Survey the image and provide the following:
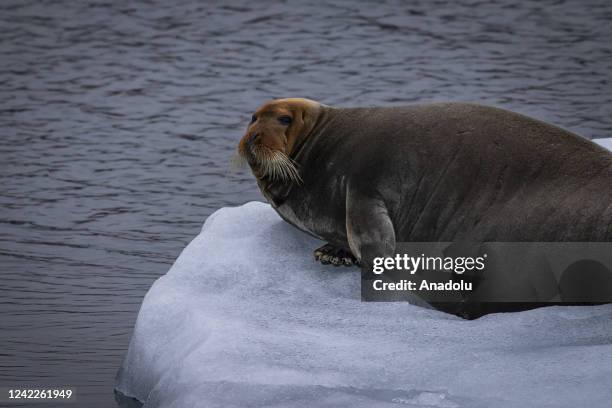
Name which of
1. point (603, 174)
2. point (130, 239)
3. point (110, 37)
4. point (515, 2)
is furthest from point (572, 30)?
point (603, 174)

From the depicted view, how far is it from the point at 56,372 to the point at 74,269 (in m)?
2.18

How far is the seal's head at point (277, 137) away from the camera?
26.9ft

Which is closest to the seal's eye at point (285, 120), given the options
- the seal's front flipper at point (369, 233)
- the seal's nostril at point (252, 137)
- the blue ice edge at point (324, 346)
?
the seal's nostril at point (252, 137)

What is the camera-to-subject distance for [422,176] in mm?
7926

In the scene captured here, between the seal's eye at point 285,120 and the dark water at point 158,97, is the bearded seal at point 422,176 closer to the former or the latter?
the seal's eye at point 285,120

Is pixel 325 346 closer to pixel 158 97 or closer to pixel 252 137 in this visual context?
pixel 252 137

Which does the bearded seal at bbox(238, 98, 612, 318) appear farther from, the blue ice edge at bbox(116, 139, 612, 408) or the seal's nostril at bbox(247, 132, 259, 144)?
the blue ice edge at bbox(116, 139, 612, 408)

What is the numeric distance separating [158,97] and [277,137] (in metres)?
7.47

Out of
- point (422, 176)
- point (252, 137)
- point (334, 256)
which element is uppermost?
point (252, 137)

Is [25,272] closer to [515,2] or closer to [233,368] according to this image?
[233,368]

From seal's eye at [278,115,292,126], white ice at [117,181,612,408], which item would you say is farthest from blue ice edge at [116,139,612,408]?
seal's eye at [278,115,292,126]

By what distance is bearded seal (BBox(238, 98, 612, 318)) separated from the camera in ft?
24.3

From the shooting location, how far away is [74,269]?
1026 centimetres

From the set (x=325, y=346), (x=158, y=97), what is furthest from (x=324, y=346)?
(x=158, y=97)
